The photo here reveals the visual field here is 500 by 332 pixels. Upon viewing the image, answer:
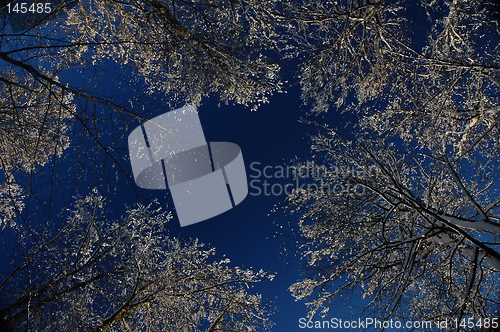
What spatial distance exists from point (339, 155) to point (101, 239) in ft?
14.8

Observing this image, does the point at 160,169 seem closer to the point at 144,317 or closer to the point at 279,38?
the point at 279,38

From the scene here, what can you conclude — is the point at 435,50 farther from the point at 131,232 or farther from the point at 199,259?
the point at 131,232

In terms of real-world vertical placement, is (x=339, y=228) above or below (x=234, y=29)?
below

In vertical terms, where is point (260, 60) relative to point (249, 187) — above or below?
above

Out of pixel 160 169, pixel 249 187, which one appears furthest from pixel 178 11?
pixel 249 187

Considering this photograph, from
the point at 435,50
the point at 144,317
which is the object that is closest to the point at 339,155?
the point at 435,50

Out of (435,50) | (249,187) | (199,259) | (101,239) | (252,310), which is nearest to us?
(435,50)

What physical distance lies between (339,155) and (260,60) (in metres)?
1.95

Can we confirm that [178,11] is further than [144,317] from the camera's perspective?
No

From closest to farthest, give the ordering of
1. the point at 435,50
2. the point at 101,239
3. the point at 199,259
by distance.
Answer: the point at 435,50 → the point at 101,239 → the point at 199,259

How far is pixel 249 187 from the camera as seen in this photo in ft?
26.0

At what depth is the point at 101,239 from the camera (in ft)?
15.0

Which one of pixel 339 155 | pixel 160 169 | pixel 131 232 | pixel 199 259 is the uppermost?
pixel 160 169

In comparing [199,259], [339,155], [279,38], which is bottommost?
[199,259]
